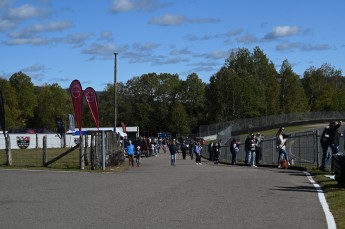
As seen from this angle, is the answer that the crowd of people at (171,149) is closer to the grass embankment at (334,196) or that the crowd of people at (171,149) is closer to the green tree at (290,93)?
the grass embankment at (334,196)

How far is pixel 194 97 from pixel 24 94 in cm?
3921

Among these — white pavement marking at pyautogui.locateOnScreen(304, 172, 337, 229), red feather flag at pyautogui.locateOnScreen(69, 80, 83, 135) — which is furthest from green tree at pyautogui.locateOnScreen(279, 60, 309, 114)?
white pavement marking at pyautogui.locateOnScreen(304, 172, 337, 229)

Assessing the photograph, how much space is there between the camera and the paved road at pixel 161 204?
9.53m

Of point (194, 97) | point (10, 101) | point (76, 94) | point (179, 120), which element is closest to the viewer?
point (76, 94)

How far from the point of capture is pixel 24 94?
11400 cm

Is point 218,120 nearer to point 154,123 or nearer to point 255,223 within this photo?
point 154,123

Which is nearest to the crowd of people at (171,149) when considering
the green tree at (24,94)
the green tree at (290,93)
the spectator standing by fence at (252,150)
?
the spectator standing by fence at (252,150)

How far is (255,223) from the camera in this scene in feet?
31.0

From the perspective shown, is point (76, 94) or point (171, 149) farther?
point (171, 149)

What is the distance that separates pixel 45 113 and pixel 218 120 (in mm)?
36630

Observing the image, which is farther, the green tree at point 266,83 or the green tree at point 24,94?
the green tree at point 24,94

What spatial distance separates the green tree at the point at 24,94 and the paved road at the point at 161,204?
3911 inches

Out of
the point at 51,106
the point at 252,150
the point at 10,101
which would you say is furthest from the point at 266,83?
the point at 252,150

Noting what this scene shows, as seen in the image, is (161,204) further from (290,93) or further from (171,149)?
(290,93)
